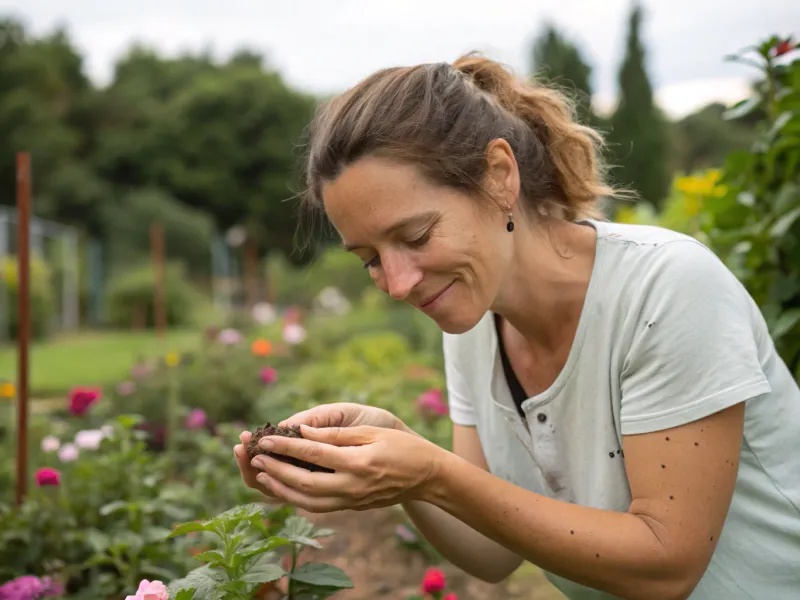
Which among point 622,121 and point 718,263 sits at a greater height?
point 622,121

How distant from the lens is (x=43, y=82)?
90.8 ft

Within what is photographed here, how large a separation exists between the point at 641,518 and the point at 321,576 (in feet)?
1.81

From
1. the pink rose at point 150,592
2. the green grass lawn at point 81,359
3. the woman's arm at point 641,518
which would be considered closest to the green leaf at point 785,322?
the woman's arm at point 641,518

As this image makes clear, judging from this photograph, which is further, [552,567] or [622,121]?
[622,121]

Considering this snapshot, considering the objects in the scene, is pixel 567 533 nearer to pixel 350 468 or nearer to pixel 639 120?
pixel 350 468

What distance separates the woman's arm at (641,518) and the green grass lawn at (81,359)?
4249 mm

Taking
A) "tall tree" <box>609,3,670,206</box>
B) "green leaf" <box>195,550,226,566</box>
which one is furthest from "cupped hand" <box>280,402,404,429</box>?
"tall tree" <box>609,3,670,206</box>

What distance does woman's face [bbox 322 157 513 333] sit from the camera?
1.37 meters

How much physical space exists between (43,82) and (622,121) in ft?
61.8

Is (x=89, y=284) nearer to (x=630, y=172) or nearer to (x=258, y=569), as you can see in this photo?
(x=630, y=172)

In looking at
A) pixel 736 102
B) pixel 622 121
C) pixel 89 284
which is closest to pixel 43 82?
pixel 89 284

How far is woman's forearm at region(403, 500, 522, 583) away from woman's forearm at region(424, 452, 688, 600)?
336 mm

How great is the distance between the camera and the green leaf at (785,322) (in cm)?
192

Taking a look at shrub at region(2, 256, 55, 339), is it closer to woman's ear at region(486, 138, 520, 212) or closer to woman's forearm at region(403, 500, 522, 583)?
woman's forearm at region(403, 500, 522, 583)
